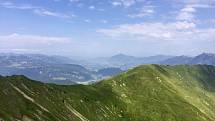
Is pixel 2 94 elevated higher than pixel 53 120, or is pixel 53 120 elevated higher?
pixel 2 94

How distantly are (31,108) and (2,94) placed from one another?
19278 millimetres

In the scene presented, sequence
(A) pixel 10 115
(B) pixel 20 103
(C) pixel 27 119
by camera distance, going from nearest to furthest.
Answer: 1. (A) pixel 10 115
2. (C) pixel 27 119
3. (B) pixel 20 103

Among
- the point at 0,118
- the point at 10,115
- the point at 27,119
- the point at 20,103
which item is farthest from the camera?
the point at 20,103

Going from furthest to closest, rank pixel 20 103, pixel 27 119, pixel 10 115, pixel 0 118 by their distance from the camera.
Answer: pixel 20 103
pixel 27 119
pixel 10 115
pixel 0 118

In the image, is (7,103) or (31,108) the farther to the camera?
(31,108)

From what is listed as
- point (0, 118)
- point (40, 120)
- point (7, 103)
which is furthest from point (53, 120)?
point (0, 118)

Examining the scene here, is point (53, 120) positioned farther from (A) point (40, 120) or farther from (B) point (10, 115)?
(B) point (10, 115)

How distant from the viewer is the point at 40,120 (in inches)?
7441

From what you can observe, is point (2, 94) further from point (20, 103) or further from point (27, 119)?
point (27, 119)

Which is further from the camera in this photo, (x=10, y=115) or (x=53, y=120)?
(x=53, y=120)

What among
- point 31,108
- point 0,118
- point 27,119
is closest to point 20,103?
point 31,108

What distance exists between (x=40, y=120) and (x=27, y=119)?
11474mm

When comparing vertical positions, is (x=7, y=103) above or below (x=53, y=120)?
above

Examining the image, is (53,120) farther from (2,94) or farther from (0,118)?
(0,118)
